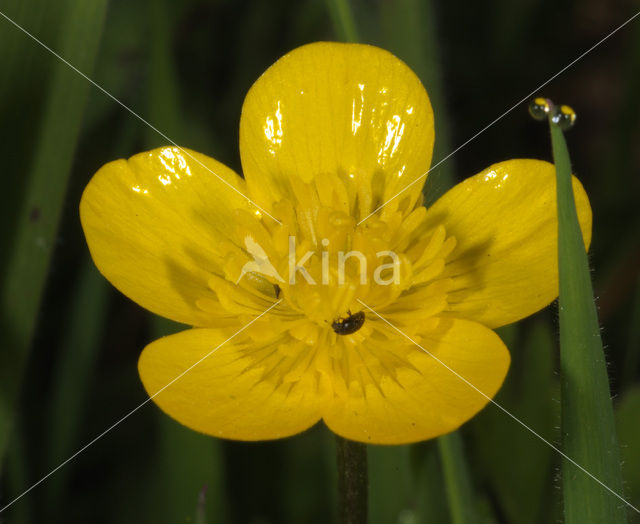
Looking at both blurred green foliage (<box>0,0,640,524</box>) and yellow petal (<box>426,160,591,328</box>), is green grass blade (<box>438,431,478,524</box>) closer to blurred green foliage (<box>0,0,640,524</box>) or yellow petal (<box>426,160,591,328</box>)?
blurred green foliage (<box>0,0,640,524</box>)

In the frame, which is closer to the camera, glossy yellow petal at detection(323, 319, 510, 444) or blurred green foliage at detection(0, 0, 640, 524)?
glossy yellow petal at detection(323, 319, 510, 444)

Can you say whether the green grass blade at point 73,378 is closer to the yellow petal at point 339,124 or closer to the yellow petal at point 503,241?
the yellow petal at point 339,124

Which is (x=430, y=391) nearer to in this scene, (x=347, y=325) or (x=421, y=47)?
(x=347, y=325)

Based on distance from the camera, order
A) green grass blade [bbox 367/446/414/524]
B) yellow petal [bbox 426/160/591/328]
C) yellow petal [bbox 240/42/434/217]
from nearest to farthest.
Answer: yellow petal [bbox 426/160/591/328] → yellow petal [bbox 240/42/434/217] → green grass blade [bbox 367/446/414/524]

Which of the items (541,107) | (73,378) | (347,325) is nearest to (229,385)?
(347,325)

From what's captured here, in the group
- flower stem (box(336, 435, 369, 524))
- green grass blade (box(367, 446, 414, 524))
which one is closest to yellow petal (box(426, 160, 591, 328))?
flower stem (box(336, 435, 369, 524))
